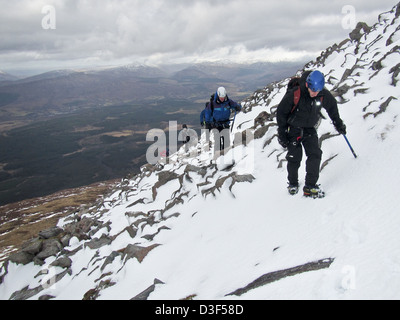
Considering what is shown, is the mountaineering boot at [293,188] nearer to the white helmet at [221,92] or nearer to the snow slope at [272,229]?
the snow slope at [272,229]

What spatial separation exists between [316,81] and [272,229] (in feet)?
15.4

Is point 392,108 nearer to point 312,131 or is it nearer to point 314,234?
point 312,131

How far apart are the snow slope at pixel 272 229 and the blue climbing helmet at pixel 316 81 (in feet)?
11.2

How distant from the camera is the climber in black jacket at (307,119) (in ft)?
25.0

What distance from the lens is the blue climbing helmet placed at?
286 inches

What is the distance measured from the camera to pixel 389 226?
6.14m

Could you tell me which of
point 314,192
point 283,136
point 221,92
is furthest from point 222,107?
point 314,192

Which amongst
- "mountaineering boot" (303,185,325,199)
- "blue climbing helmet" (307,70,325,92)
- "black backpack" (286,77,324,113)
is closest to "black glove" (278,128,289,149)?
"black backpack" (286,77,324,113)

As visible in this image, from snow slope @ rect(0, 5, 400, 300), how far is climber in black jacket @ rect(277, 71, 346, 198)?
120cm

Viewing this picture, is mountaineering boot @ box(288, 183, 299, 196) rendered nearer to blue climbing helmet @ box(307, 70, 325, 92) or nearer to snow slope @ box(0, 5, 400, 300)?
snow slope @ box(0, 5, 400, 300)

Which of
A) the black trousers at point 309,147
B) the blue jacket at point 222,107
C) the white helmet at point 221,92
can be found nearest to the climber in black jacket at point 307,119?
the black trousers at point 309,147
